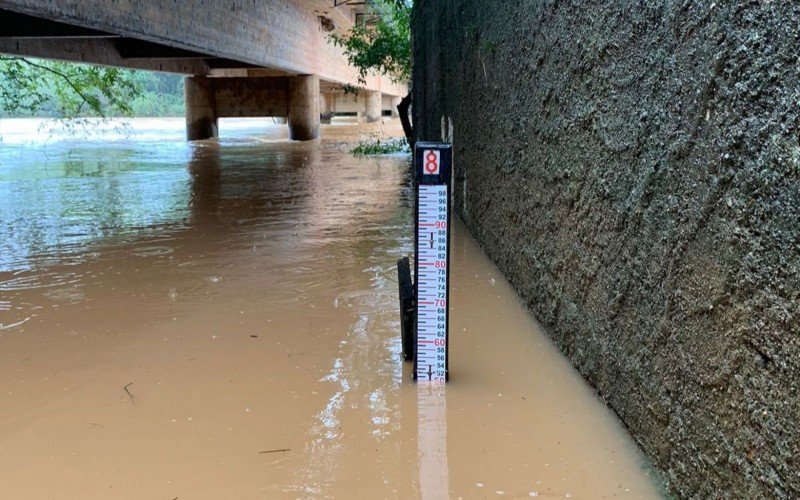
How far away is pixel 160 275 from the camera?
534 cm

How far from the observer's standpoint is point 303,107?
21531 millimetres

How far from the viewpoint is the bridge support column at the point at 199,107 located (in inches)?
857

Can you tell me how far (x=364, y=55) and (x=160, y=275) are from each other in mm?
11319

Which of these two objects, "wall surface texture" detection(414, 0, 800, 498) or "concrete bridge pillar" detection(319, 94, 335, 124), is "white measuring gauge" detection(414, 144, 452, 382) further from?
"concrete bridge pillar" detection(319, 94, 335, 124)

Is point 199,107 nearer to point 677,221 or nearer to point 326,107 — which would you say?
point 326,107

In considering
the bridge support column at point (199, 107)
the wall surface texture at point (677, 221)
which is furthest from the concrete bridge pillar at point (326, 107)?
the wall surface texture at point (677, 221)

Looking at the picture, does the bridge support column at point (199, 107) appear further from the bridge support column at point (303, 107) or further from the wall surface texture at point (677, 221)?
the wall surface texture at point (677, 221)

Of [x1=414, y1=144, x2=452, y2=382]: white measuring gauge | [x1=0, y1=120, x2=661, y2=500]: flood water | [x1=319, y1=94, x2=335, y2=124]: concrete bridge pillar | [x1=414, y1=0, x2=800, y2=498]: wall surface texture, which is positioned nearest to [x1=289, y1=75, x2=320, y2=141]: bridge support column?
[x1=0, y1=120, x2=661, y2=500]: flood water

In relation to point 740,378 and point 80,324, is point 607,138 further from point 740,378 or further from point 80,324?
point 80,324

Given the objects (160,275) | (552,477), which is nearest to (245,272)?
(160,275)

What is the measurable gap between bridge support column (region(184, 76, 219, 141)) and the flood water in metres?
15.5

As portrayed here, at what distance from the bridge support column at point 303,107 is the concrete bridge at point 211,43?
3 centimetres

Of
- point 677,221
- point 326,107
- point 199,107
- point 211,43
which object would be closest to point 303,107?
point 199,107

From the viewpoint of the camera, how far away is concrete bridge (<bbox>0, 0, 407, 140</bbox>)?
8656 mm
